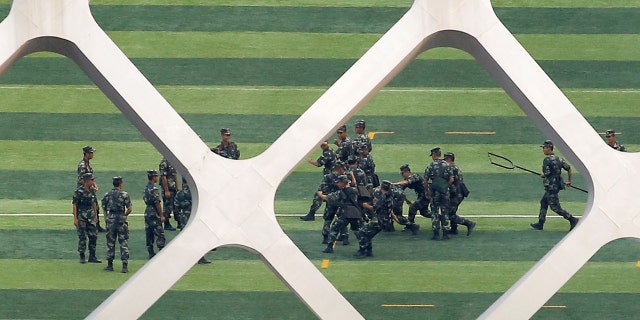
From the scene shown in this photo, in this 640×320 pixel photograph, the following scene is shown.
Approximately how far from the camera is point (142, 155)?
24.3m

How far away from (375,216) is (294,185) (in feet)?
11.5

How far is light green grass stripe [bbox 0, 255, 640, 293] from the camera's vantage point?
717 inches

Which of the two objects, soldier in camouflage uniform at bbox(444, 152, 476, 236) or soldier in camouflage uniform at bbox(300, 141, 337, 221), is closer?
soldier in camouflage uniform at bbox(444, 152, 476, 236)

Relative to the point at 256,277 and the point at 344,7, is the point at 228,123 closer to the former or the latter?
the point at 344,7

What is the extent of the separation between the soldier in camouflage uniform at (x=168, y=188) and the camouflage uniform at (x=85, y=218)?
181 cm

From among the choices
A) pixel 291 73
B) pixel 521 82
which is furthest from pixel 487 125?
pixel 521 82

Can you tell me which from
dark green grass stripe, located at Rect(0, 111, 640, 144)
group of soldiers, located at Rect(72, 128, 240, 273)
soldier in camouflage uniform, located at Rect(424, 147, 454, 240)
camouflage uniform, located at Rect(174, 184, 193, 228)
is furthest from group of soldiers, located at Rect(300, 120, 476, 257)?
dark green grass stripe, located at Rect(0, 111, 640, 144)

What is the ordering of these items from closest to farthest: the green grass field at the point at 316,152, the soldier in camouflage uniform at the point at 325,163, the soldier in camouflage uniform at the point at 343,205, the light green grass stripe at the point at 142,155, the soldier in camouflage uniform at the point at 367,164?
the green grass field at the point at 316,152
the soldier in camouflage uniform at the point at 343,205
the soldier in camouflage uniform at the point at 325,163
the soldier in camouflage uniform at the point at 367,164
the light green grass stripe at the point at 142,155

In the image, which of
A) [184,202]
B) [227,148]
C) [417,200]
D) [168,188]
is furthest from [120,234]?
[417,200]

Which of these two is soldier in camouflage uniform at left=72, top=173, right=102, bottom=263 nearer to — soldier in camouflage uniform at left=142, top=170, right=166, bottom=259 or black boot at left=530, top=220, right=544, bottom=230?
soldier in camouflage uniform at left=142, top=170, right=166, bottom=259

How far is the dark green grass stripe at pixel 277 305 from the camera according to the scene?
670 inches

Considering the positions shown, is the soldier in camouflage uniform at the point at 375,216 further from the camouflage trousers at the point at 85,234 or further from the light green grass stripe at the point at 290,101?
the light green grass stripe at the point at 290,101

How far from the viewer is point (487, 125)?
2536cm

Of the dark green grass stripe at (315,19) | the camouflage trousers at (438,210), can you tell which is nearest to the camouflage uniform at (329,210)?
the camouflage trousers at (438,210)
